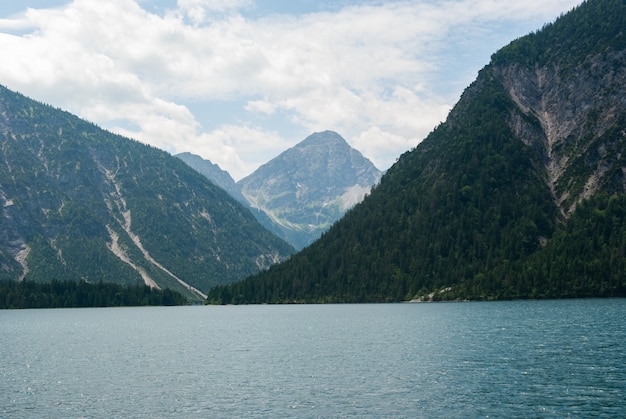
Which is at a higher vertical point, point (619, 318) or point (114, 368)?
point (619, 318)

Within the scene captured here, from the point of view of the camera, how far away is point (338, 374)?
277 feet

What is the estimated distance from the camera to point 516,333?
12338 cm

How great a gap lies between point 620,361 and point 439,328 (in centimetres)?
6319

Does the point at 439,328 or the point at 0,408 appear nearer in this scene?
the point at 0,408

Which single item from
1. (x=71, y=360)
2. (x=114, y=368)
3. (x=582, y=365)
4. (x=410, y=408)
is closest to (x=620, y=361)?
(x=582, y=365)

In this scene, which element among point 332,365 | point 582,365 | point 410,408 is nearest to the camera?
point 410,408

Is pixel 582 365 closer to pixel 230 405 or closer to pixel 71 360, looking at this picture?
pixel 230 405

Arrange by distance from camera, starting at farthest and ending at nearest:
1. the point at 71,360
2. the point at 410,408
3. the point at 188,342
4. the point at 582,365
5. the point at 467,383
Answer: the point at 188,342
the point at 71,360
the point at 582,365
the point at 467,383
the point at 410,408

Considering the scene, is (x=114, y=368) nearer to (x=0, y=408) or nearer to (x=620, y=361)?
(x=0, y=408)

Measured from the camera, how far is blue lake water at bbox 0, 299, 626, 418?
64.6 meters

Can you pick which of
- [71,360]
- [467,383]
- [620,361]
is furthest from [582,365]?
[71,360]

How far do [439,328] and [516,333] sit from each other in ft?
79.0

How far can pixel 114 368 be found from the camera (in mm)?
97438

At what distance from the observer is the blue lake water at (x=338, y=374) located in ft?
212
